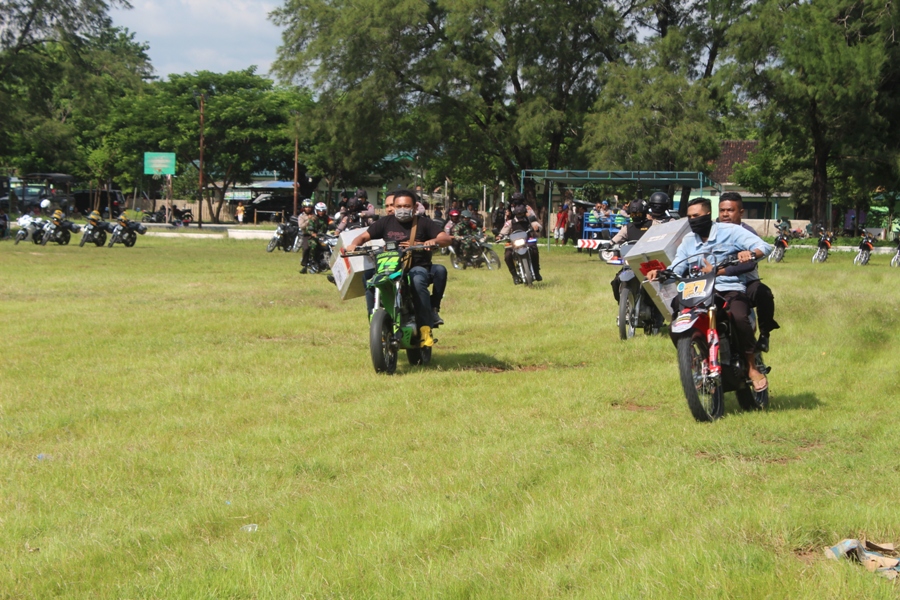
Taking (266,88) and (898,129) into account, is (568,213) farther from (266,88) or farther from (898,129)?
(266,88)

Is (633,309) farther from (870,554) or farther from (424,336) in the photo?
(870,554)

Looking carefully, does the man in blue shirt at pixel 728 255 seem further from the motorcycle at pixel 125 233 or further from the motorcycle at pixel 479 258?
the motorcycle at pixel 125 233

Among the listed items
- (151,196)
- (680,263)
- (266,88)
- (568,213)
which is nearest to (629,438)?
(680,263)

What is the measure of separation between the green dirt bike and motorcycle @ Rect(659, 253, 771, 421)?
103 inches

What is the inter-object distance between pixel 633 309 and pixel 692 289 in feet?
14.9

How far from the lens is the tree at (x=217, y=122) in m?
62.6

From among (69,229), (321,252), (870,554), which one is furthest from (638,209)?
(69,229)

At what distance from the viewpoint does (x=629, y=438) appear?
6801mm

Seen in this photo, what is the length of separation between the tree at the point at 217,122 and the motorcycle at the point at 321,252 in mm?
40232

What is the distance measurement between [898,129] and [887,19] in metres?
5.10

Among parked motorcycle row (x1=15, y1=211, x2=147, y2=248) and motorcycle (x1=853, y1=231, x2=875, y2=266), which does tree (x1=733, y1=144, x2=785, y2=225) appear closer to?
motorcycle (x1=853, y1=231, x2=875, y2=266)

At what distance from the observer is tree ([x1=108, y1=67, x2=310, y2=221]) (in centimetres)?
6259

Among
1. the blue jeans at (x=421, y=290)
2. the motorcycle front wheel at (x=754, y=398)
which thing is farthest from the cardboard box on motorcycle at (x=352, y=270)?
the motorcycle front wheel at (x=754, y=398)

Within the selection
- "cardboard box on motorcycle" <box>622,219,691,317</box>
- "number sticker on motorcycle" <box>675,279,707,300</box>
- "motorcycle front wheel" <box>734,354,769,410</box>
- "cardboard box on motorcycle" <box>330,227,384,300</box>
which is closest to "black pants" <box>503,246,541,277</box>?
"cardboard box on motorcycle" <box>330,227,384,300</box>
